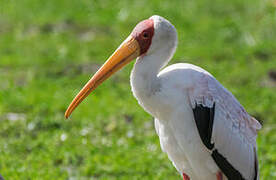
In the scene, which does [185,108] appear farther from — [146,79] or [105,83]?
[105,83]

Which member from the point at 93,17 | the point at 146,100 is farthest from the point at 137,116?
the point at 93,17

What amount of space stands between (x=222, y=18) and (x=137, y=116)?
526 centimetres

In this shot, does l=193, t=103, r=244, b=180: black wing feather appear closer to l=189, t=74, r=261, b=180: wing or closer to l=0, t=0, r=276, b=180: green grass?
l=189, t=74, r=261, b=180: wing

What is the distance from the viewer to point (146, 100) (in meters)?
4.59

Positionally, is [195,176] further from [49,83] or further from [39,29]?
[39,29]

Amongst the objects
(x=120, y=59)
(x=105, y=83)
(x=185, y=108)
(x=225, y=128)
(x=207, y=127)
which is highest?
(x=120, y=59)

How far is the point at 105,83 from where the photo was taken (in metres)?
9.30

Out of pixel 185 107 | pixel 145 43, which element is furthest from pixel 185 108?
pixel 145 43

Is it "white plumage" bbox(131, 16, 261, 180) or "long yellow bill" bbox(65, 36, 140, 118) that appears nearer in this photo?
"white plumage" bbox(131, 16, 261, 180)

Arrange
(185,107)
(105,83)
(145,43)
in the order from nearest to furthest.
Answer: (185,107), (145,43), (105,83)

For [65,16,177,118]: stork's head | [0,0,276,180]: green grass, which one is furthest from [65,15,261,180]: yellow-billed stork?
[0,0,276,180]: green grass

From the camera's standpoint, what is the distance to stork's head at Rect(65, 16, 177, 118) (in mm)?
4632

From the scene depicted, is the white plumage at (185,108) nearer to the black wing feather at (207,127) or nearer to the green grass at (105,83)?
the black wing feather at (207,127)

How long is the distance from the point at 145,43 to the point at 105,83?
15.3ft
